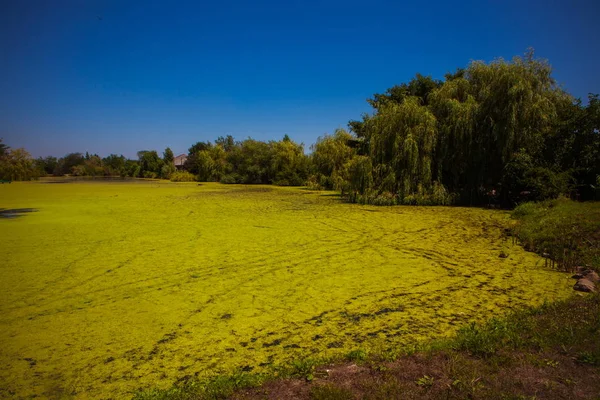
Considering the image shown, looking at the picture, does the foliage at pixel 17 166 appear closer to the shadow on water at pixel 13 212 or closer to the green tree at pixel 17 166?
the green tree at pixel 17 166

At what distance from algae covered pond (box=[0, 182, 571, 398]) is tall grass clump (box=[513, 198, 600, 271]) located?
15.5 inches

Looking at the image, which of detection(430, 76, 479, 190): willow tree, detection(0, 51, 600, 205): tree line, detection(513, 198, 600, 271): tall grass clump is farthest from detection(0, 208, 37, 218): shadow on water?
detection(430, 76, 479, 190): willow tree

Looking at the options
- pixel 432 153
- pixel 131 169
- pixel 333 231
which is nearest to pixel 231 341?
pixel 333 231

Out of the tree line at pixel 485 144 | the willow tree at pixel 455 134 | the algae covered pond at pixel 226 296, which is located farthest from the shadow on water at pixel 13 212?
the willow tree at pixel 455 134

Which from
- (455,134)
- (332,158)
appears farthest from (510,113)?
(332,158)

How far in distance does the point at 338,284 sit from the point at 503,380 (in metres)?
2.60

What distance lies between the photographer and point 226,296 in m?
4.34

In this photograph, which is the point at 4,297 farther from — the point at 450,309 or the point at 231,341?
the point at 450,309

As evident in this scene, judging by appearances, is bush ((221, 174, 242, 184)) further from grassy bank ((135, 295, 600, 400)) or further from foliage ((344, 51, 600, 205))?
grassy bank ((135, 295, 600, 400))

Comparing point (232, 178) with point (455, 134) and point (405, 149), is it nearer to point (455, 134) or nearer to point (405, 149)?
point (405, 149)

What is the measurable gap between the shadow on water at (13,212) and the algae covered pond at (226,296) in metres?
4.31

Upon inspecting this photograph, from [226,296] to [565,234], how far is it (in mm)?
6384

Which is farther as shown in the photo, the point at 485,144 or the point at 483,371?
the point at 485,144

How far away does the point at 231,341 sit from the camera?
3.21 meters
